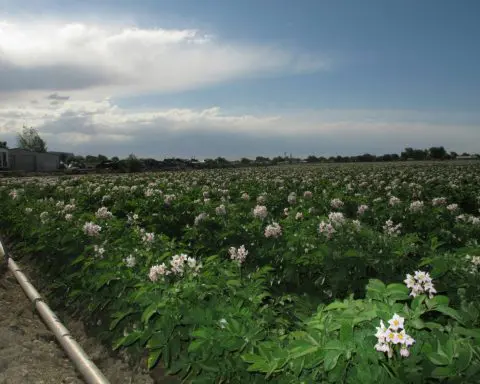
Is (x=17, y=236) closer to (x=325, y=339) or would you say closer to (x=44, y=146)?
(x=325, y=339)

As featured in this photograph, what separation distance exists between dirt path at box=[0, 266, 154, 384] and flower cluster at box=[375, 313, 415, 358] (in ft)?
10.7

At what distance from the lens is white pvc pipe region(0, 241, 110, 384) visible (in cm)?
482

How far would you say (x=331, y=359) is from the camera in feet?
8.05

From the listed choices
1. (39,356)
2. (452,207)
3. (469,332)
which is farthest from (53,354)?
(452,207)

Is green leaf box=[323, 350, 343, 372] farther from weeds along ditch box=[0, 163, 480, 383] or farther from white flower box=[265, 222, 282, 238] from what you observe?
white flower box=[265, 222, 282, 238]

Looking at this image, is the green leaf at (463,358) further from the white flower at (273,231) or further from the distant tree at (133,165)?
the distant tree at (133,165)

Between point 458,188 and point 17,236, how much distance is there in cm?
1446

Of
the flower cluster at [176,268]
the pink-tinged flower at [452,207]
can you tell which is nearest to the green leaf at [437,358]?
the flower cluster at [176,268]

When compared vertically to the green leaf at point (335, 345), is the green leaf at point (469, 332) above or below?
above

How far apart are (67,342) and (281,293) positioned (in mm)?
2783

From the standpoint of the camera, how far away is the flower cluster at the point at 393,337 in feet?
7.72

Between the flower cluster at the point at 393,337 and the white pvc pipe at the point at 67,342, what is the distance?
3355mm

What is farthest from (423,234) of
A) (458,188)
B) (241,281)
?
(458,188)

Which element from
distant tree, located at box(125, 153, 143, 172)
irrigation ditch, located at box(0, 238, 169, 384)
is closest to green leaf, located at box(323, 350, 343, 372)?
irrigation ditch, located at box(0, 238, 169, 384)
